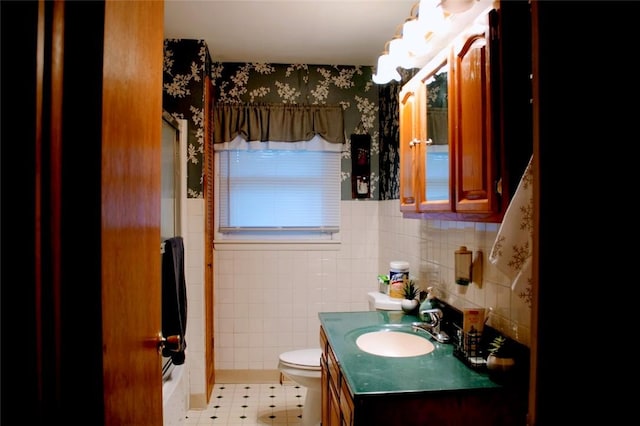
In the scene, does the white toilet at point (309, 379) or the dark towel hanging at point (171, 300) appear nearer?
the dark towel hanging at point (171, 300)

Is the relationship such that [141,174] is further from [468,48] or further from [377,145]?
[377,145]

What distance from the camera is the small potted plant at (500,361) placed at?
127cm

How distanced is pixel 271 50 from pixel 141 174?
2329 mm

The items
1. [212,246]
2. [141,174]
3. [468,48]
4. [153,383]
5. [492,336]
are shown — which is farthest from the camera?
[212,246]

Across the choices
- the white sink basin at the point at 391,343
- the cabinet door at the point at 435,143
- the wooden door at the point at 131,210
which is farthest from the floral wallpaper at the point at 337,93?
the wooden door at the point at 131,210

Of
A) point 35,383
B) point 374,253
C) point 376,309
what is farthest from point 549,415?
point 374,253

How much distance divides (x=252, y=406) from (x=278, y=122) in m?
A: 2.11

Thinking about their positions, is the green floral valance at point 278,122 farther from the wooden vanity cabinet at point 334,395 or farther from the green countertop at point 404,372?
the green countertop at point 404,372

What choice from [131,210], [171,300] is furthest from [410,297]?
[131,210]

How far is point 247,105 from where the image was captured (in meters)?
3.19

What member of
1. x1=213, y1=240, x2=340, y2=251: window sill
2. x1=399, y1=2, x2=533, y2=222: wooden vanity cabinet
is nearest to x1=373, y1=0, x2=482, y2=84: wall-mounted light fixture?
x1=399, y1=2, x2=533, y2=222: wooden vanity cabinet

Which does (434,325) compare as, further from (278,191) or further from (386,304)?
(278,191)

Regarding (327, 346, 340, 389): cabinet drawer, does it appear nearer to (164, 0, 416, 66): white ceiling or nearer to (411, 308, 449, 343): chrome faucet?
(411, 308, 449, 343): chrome faucet

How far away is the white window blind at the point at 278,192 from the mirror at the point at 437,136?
64.5 inches
